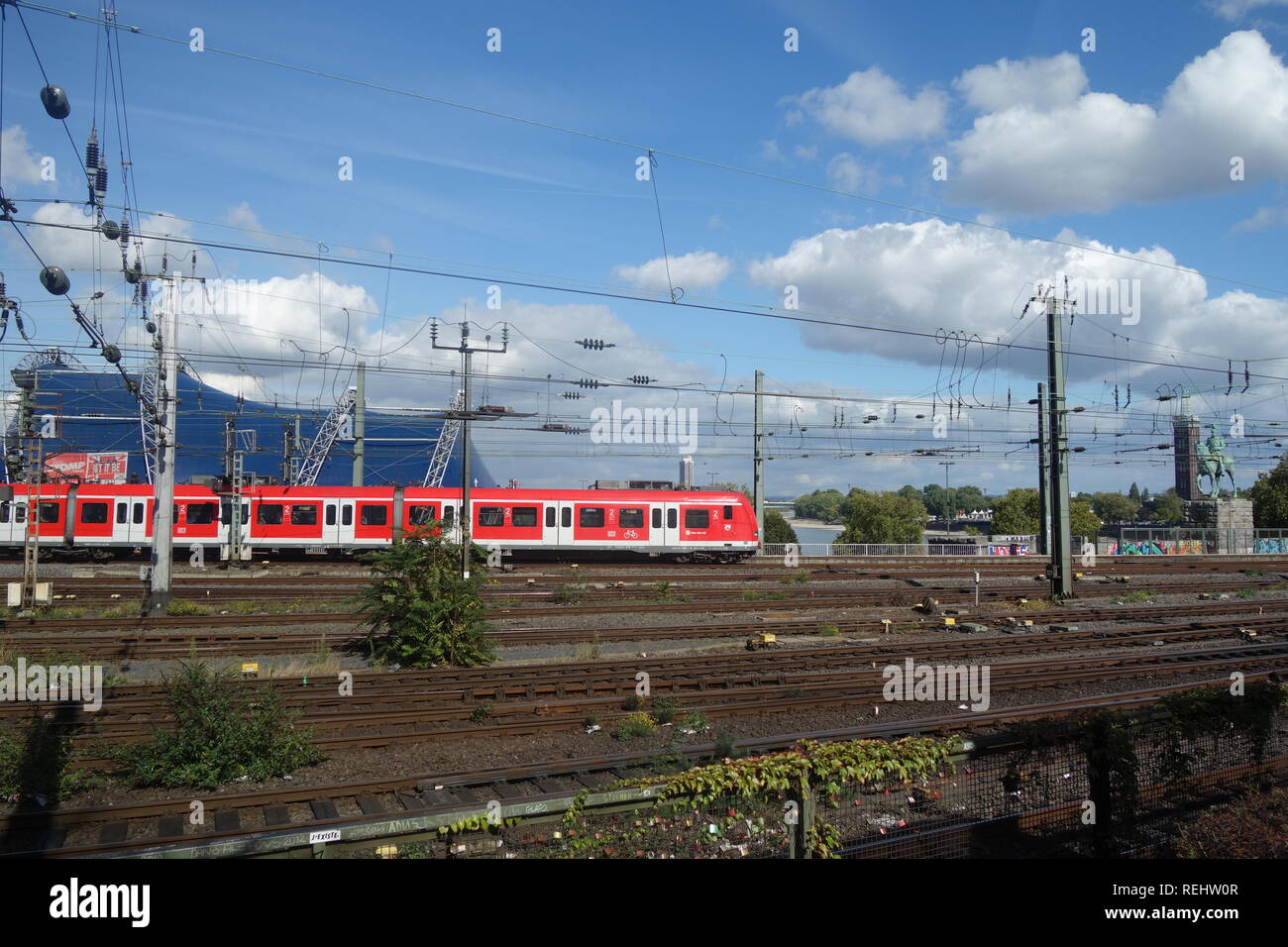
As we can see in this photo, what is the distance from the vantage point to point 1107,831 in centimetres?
615

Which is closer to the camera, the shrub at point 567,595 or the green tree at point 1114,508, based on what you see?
the shrub at point 567,595

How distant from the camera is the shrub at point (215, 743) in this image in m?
9.25

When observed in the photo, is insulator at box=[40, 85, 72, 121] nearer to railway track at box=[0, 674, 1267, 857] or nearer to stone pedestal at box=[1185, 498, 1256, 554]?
railway track at box=[0, 674, 1267, 857]

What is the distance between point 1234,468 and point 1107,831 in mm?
73815

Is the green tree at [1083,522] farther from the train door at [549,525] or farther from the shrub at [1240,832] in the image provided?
the shrub at [1240,832]

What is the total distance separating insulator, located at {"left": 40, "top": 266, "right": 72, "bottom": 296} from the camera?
36.9 ft

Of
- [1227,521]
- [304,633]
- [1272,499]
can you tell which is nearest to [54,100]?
[304,633]

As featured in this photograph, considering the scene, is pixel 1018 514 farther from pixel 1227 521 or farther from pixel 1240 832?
pixel 1240 832

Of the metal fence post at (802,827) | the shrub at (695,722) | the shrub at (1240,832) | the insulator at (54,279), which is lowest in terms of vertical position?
the shrub at (695,722)

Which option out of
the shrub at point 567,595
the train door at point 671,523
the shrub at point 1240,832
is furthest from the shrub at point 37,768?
the train door at point 671,523

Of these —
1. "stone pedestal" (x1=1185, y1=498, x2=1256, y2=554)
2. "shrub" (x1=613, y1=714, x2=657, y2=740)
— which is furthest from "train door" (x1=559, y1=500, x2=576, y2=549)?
"stone pedestal" (x1=1185, y1=498, x2=1256, y2=554)

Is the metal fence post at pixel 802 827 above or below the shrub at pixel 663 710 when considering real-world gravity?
above

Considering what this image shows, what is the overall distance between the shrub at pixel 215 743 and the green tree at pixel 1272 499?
77.0 meters
